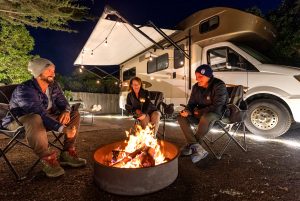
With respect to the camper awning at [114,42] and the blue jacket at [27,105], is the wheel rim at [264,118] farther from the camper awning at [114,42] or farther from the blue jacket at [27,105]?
the blue jacket at [27,105]

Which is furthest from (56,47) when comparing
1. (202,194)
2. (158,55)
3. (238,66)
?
(202,194)

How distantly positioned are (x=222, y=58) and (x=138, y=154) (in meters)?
4.34

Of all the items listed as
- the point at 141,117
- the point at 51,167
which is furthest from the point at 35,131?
the point at 141,117

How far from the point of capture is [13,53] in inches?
307

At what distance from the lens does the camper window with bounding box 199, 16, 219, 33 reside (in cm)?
620

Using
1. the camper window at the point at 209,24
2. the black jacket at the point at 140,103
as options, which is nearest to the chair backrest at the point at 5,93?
the black jacket at the point at 140,103

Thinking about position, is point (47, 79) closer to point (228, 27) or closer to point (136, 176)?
point (136, 176)

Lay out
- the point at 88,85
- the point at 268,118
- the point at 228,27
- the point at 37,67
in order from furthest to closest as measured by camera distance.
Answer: the point at 88,85 < the point at 228,27 < the point at 268,118 < the point at 37,67

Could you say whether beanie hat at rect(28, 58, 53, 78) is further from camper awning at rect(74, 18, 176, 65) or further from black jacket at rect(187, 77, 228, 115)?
camper awning at rect(74, 18, 176, 65)

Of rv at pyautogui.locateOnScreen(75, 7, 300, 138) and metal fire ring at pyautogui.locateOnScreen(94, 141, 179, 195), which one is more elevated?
rv at pyautogui.locateOnScreen(75, 7, 300, 138)

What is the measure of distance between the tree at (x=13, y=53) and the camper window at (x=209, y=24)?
5745mm

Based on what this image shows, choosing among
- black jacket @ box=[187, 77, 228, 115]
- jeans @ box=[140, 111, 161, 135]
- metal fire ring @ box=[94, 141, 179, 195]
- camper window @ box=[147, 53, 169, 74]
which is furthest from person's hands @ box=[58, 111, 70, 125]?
camper window @ box=[147, 53, 169, 74]

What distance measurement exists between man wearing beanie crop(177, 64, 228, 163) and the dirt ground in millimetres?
190

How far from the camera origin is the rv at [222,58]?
16.8ft
